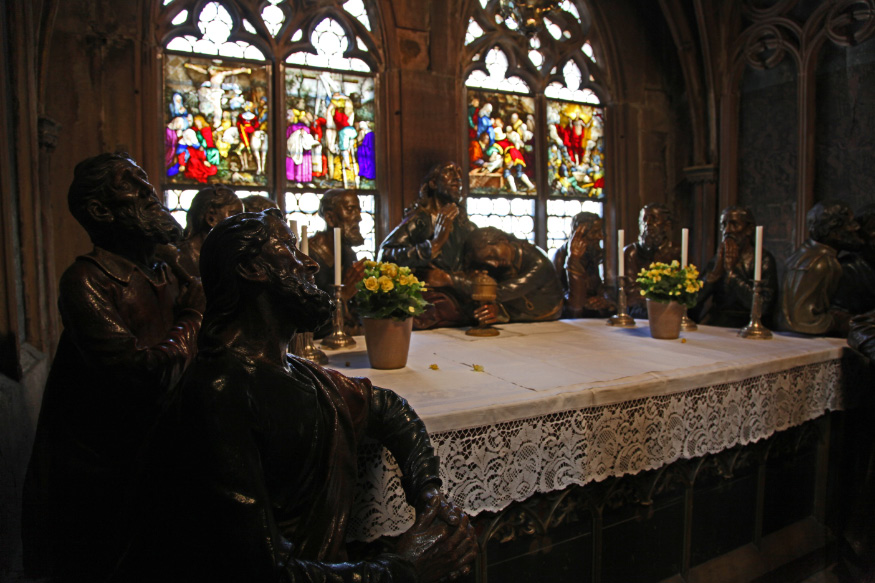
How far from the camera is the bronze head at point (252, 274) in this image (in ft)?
3.89

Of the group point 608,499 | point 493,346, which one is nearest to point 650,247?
point 493,346

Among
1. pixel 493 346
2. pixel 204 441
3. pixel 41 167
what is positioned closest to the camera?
pixel 204 441

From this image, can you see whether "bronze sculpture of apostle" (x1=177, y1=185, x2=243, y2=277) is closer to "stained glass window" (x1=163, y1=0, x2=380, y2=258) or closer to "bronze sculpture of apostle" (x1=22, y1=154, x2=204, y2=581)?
"bronze sculpture of apostle" (x1=22, y1=154, x2=204, y2=581)

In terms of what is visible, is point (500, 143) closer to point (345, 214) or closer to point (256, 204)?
point (345, 214)

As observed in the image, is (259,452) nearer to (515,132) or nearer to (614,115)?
(515,132)

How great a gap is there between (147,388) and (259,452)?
0.42 meters

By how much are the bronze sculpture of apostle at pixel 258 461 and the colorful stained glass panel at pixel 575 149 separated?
702 centimetres

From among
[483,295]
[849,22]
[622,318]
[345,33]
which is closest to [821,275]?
[622,318]

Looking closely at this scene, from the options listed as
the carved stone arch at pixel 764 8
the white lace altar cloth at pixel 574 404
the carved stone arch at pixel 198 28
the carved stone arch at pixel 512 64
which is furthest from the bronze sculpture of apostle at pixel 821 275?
the carved stone arch at pixel 198 28

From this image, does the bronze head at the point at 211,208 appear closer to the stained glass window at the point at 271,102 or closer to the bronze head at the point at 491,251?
the bronze head at the point at 491,251

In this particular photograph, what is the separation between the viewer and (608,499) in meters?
2.59

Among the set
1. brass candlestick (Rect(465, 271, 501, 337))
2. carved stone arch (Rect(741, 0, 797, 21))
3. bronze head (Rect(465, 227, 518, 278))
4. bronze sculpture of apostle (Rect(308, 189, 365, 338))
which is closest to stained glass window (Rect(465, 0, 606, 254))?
carved stone arch (Rect(741, 0, 797, 21))

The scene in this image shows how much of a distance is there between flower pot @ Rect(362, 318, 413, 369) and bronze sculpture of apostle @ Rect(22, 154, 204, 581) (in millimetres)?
1016

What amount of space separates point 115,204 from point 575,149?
736cm
